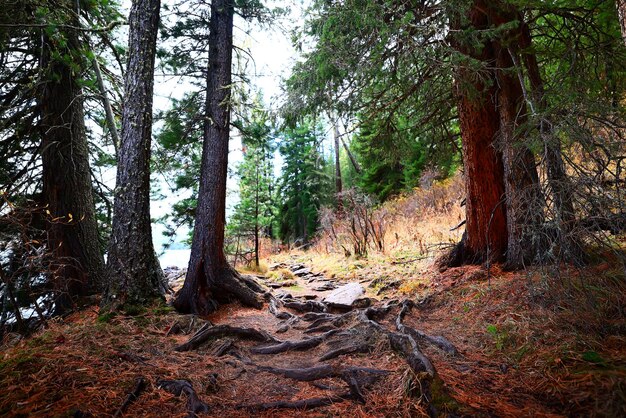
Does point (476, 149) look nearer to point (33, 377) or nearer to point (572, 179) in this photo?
point (572, 179)

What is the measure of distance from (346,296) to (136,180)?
4527mm

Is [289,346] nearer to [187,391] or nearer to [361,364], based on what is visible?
[361,364]

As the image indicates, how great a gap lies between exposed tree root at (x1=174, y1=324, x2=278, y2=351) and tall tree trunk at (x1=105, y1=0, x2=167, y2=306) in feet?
4.28

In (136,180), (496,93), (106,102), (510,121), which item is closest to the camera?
(136,180)

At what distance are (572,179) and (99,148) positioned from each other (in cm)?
897

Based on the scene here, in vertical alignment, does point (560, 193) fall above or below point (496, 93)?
below

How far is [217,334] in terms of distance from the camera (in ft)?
13.6

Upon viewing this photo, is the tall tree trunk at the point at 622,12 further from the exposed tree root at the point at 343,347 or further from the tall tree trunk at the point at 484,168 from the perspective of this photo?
the exposed tree root at the point at 343,347

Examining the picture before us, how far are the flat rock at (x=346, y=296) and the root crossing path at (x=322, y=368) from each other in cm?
87

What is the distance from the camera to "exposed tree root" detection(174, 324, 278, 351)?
12.5ft

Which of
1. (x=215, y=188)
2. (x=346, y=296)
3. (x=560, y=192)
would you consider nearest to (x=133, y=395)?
(x=560, y=192)

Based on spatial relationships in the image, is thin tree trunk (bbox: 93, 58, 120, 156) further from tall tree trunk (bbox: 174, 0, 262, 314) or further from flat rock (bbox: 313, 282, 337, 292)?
flat rock (bbox: 313, 282, 337, 292)

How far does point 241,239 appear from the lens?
45.7 feet

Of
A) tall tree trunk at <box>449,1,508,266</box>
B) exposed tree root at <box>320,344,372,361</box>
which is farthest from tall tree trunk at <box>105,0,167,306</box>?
tall tree trunk at <box>449,1,508,266</box>
